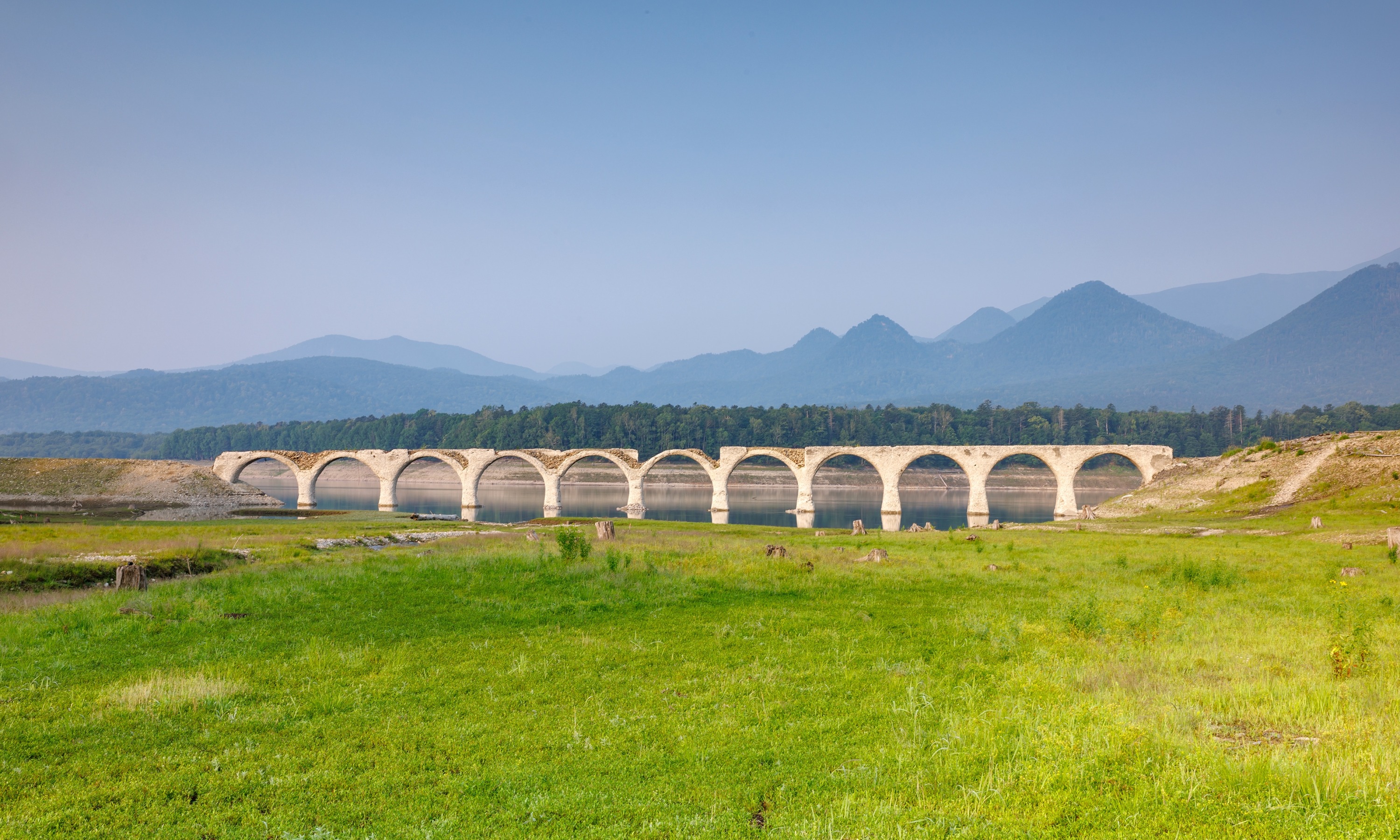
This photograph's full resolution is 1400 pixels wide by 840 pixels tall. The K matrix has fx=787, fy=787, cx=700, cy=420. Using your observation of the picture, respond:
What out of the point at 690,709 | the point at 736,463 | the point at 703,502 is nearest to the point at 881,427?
the point at 703,502

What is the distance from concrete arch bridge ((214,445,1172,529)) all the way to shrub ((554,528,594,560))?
43.0 meters

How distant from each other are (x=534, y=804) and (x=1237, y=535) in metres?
32.4

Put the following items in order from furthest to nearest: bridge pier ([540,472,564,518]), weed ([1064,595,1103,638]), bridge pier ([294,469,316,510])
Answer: bridge pier ([294,469,316,510]), bridge pier ([540,472,564,518]), weed ([1064,595,1103,638])

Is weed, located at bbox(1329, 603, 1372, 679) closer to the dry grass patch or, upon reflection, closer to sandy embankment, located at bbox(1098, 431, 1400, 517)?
the dry grass patch

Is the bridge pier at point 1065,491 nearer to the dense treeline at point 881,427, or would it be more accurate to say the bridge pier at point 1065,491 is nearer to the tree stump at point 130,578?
the dense treeline at point 881,427

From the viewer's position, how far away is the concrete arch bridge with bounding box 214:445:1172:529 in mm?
69562

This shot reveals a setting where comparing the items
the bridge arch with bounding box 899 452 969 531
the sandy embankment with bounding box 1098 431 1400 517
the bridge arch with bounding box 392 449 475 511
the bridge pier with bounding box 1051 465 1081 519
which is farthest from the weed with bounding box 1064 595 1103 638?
the bridge arch with bounding box 392 449 475 511

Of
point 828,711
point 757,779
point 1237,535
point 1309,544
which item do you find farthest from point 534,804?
point 1237,535

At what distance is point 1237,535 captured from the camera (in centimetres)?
3011

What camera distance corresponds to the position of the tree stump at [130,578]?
16.3m

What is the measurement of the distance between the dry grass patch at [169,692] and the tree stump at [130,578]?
339 inches

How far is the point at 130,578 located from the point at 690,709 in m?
14.1

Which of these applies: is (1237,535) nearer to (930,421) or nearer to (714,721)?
(714,721)

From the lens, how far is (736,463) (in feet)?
268
